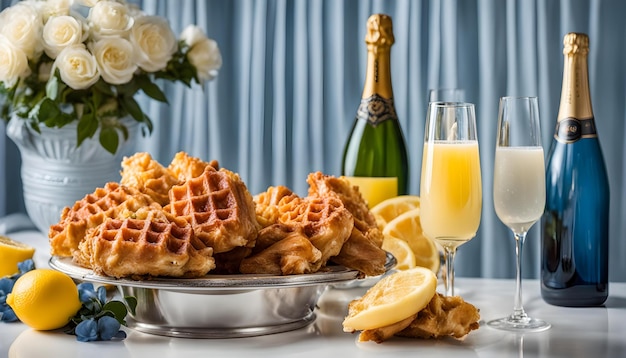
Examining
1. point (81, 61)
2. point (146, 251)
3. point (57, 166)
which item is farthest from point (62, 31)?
point (146, 251)

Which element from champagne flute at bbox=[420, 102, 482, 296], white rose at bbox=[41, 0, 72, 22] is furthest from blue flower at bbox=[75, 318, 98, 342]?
white rose at bbox=[41, 0, 72, 22]

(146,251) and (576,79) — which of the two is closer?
(146,251)

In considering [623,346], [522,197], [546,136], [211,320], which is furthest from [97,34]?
[546,136]

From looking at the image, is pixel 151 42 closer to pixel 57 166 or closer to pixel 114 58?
pixel 114 58

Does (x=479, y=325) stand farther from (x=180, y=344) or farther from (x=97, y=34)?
(x=97, y=34)

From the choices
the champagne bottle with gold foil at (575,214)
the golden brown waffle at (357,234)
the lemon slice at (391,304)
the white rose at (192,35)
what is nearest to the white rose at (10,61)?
the white rose at (192,35)

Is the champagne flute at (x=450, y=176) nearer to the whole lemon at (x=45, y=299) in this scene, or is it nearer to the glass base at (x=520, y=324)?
the glass base at (x=520, y=324)

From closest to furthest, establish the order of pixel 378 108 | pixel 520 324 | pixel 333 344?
1. pixel 333 344
2. pixel 520 324
3. pixel 378 108
